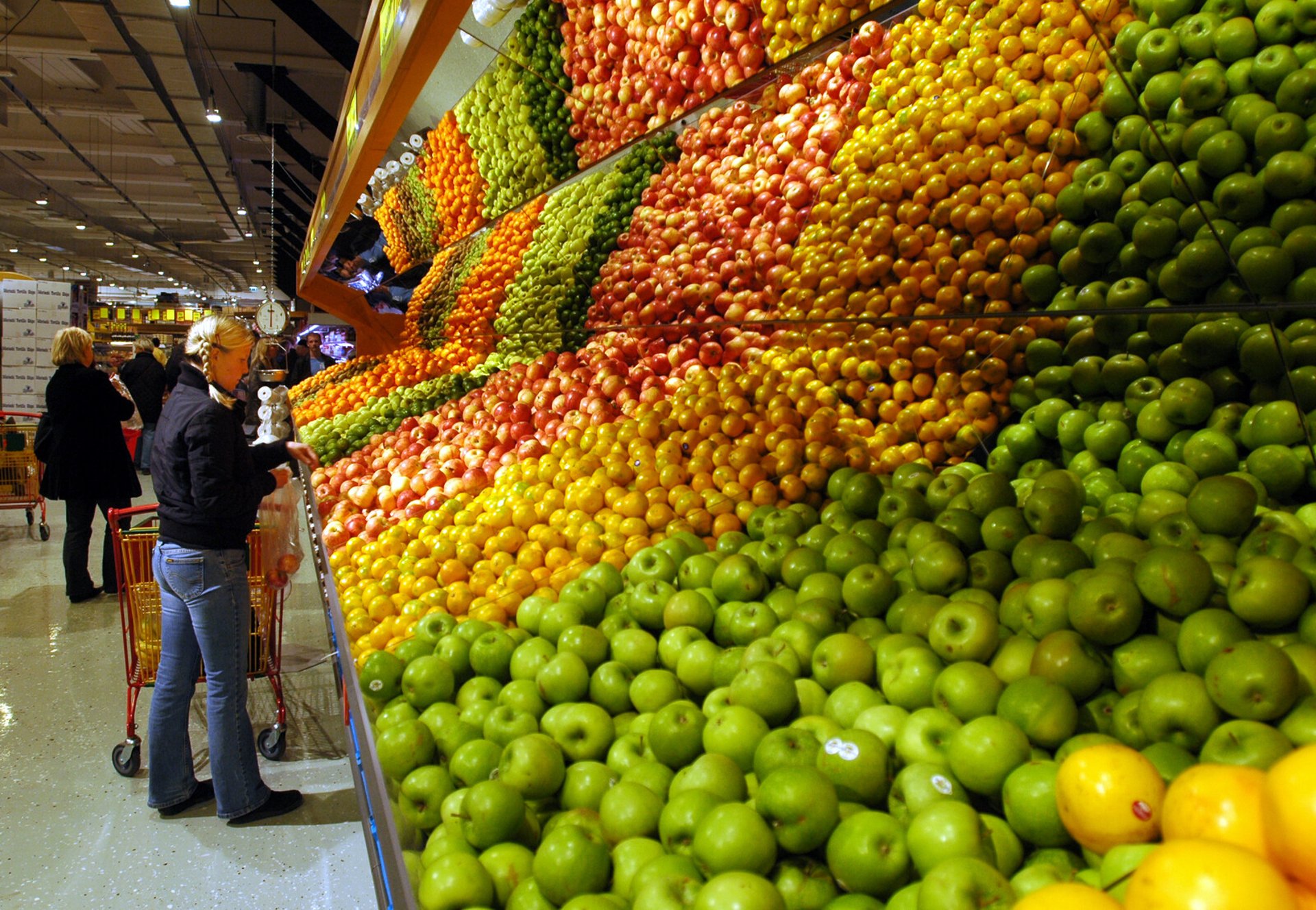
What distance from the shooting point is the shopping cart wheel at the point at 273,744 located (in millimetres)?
3361

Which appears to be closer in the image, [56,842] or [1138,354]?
[1138,354]

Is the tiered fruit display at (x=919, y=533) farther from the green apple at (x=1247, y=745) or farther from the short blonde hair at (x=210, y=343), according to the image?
the short blonde hair at (x=210, y=343)

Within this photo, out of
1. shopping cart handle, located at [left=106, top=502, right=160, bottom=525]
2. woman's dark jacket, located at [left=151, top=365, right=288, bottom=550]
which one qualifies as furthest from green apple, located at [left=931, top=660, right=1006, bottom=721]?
shopping cart handle, located at [left=106, top=502, right=160, bottom=525]

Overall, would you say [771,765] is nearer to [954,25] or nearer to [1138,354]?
[1138,354]

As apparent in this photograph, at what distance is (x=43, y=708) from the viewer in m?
3.74

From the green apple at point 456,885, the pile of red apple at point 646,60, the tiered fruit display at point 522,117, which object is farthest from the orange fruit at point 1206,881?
the tiered fruit display at point 522,117

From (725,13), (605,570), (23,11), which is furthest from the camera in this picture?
(23,11)

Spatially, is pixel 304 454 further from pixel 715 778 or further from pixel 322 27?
pixel 322 27

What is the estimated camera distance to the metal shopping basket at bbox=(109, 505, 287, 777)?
3217mm

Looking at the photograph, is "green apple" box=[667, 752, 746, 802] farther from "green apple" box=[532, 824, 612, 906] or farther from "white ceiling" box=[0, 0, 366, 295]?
"white ceiling" box=[0, 0, 366, 295]

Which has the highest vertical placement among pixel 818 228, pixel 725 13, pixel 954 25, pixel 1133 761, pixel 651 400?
pixel 725 13

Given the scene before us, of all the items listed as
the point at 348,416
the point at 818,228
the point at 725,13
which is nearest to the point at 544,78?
the point at 725,13

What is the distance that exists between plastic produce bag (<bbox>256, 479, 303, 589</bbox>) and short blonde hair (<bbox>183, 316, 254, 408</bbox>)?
0.93 meters

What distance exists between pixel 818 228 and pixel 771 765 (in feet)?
6.57
